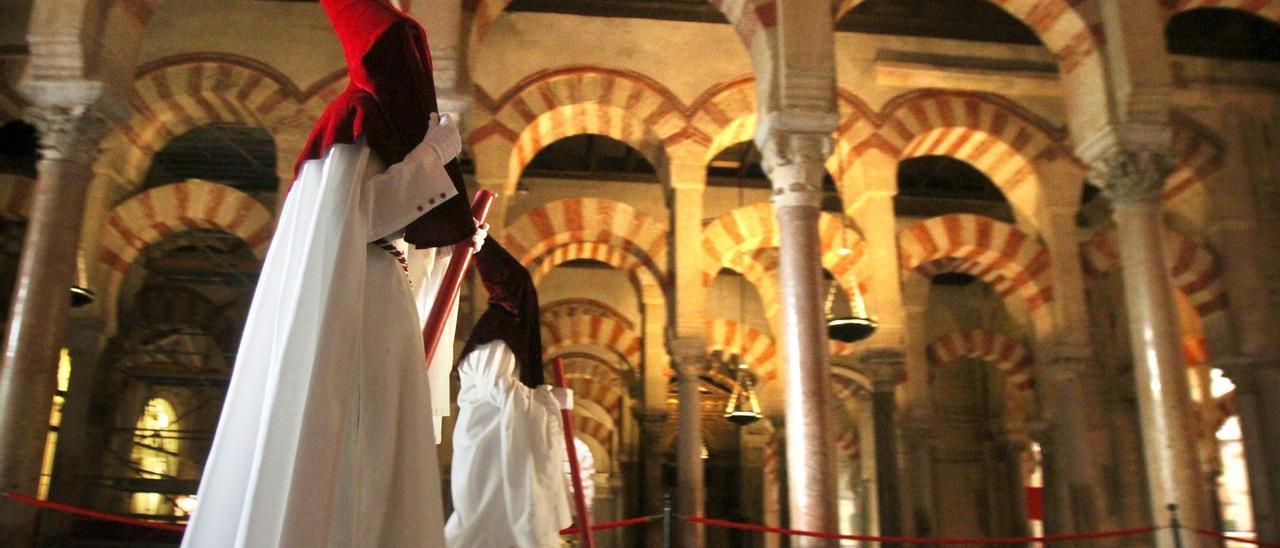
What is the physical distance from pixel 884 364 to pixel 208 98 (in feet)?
19.0

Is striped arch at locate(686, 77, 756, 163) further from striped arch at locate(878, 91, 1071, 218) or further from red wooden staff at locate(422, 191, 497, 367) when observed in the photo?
red wooden staff at locate(422, 191, 497, 367)

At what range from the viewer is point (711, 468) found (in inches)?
627

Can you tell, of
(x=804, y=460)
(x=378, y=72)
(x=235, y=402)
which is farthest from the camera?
(x=804, y=460)

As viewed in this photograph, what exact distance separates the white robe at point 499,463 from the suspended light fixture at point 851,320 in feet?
13.3

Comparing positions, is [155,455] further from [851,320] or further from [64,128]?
[851,320]

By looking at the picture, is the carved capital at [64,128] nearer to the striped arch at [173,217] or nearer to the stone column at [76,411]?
the striped arch at [173,217]

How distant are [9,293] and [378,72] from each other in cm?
952

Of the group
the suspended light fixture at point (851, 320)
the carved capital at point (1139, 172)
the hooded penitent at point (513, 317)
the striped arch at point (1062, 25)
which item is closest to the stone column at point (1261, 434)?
the carved capital at point (1139, 172)

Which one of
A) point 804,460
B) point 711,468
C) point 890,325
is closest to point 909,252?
point 890,325

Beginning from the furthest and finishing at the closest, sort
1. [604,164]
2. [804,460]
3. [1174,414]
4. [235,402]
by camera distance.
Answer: [604,164], [1174,414], [804,460], [235,402]

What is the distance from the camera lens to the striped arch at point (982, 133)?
8445mm

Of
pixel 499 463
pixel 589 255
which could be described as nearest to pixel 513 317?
pixel 499 463

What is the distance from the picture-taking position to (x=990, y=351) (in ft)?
38.8

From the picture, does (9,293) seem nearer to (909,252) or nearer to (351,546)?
(909,252)
